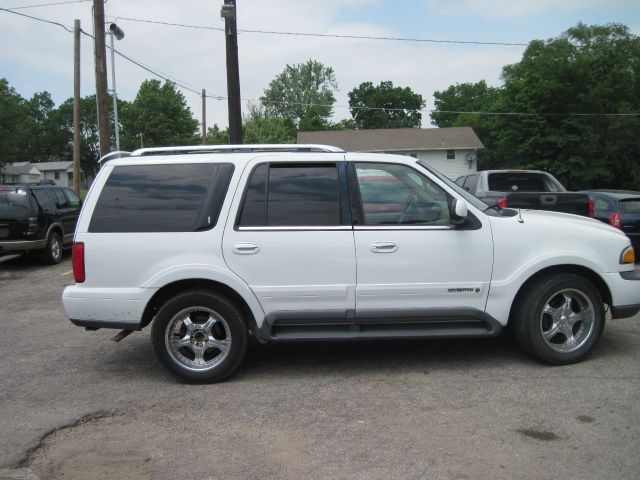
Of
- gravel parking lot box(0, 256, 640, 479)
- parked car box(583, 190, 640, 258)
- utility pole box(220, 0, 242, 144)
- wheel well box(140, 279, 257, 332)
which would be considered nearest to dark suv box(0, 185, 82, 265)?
utility pole box(220, 0, 242, 144)

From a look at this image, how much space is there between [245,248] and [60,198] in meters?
10.3

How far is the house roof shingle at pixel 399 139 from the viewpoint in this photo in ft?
142

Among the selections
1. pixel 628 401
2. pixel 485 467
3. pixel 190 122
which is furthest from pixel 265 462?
pixel 190 122

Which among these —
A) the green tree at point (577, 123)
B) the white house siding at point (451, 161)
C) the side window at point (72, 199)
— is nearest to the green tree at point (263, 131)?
the white house siding at point (451, 161)

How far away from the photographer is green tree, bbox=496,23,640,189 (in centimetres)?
3234

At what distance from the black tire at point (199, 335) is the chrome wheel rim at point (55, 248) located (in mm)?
8826

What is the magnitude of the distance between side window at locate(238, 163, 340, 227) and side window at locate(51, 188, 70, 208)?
9.76 metres

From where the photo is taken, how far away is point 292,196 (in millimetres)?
4898

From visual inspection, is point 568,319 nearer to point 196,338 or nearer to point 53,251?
point 196,338

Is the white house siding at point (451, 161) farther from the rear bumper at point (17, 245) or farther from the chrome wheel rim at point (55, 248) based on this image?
the rear bumper at point (17, 245)

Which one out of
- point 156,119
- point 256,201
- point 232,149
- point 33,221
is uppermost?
point 156,119

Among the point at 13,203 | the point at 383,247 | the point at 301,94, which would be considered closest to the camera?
the point at 383,247

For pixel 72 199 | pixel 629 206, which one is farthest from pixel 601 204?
pixel 72 199

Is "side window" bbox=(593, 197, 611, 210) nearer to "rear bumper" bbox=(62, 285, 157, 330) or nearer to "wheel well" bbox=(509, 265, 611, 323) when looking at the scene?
"wheel well" bbox=(509, 265, 611, 323)
